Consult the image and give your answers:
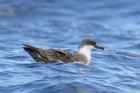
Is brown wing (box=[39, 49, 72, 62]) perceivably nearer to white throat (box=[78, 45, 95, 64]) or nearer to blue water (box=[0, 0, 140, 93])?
blue water (box=[0, 0, 140, 93])

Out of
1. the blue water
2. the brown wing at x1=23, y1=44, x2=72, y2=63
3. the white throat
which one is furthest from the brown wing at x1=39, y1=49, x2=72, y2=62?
the white throat

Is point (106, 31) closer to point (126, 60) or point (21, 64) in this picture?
point (126, 60)

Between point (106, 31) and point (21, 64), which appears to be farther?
point (106, 31)

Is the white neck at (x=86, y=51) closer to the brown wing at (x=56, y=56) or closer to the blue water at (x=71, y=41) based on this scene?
the blue water at (x=71, y=41)

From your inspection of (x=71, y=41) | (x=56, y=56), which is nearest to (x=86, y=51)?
(x=56, y=56)

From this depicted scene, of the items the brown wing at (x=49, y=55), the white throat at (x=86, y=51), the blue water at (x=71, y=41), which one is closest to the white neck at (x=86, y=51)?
the white throat at (x=86, y=51)

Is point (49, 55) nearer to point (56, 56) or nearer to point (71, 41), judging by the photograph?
point (56, 56)

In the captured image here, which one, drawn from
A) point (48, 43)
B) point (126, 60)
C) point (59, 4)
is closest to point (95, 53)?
point (126, 60)

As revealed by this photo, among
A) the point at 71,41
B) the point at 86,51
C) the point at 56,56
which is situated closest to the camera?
the point at 56,56

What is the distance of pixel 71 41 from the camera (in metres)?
21.2

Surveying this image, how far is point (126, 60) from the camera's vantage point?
47.1 ft

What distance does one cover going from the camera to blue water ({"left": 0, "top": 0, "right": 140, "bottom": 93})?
1076 centimetres

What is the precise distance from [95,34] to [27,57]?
Answer: 8754 millimetres

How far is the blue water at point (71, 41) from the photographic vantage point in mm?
10758
